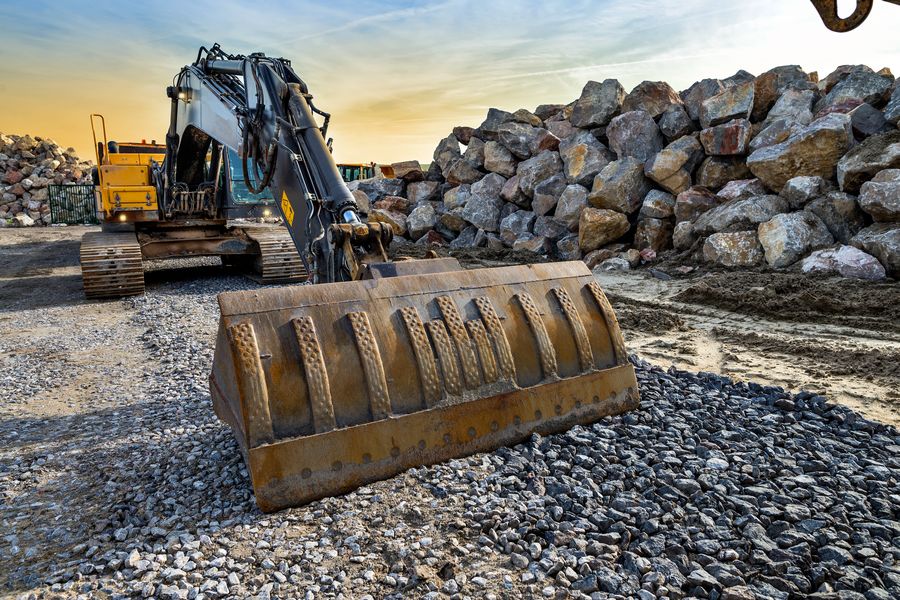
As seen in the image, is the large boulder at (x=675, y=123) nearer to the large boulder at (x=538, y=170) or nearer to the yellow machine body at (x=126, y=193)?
the large boulder at (x=538, y=170)

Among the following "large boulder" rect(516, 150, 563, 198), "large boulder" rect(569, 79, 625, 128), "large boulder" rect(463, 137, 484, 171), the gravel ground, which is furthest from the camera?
"large boulder" rect(463, 137, 484, 171)

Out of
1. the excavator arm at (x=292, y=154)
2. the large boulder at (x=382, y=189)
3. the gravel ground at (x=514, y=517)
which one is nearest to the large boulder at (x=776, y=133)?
the gravel ground at (x=514, y=517)

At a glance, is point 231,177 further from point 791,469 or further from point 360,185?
point 791,469

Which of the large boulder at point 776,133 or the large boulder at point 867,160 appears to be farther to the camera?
the large boulder at point 776,133

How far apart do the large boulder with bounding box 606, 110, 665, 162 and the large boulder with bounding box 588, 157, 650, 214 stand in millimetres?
566

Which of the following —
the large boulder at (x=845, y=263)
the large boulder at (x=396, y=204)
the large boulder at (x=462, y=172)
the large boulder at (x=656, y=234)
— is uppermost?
the large boulder at (x=462, y=172)

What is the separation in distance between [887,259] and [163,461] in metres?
9.04

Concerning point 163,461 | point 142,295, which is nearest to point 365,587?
point 163,461

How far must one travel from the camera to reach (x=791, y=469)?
326 cm

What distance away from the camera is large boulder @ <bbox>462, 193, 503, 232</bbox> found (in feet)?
47.4

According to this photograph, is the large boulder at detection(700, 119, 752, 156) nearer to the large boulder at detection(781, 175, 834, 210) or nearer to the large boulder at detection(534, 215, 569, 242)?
the large boulder at detection(781, 175, 834, 210)

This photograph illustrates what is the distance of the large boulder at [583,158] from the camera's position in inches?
516

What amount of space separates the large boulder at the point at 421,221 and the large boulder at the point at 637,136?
469cm

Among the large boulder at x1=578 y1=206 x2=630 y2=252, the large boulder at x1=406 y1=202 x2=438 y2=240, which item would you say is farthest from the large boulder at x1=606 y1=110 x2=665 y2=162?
the large boulder at x1=406 y1=202 x2=438 y2=240
